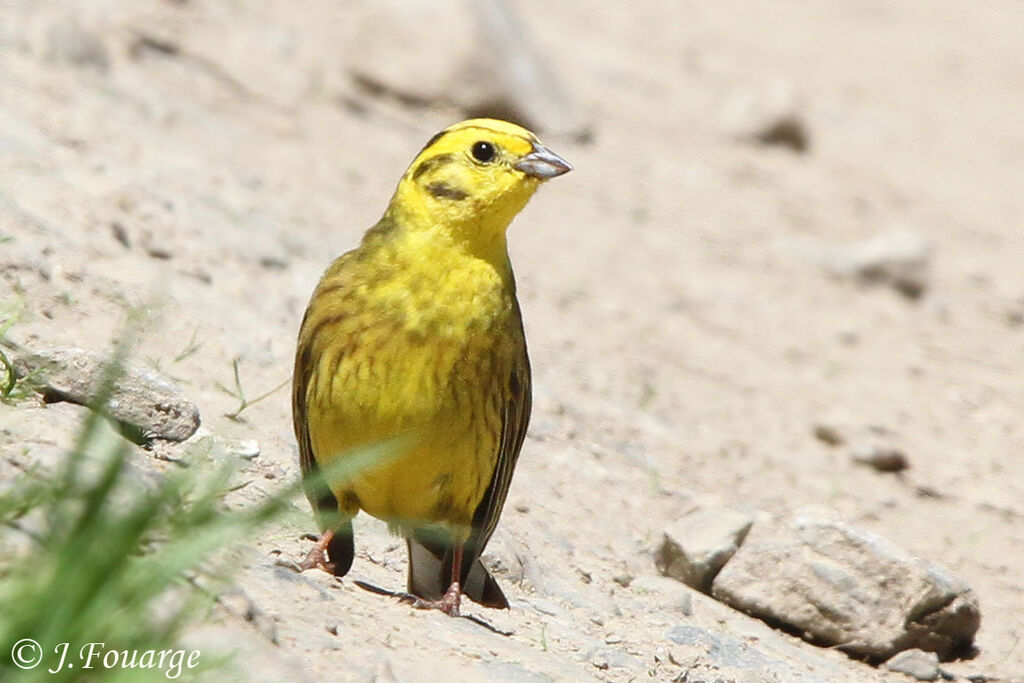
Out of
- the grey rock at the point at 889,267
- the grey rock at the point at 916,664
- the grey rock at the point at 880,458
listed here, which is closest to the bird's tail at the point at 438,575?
the grey rock at the point at 916,664

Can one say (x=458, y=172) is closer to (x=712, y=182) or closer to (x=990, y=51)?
(x=712, y=182)

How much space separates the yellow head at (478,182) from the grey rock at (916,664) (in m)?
1.90

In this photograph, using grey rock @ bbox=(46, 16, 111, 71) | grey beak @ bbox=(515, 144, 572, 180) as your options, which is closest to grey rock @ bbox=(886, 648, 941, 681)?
grey beak @ bbox=(515, 144, 572, 180)

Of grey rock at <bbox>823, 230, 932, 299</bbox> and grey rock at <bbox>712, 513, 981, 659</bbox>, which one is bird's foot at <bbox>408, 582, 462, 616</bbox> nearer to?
grey rock at <bbox>712, 513, 981, 659</bbox>

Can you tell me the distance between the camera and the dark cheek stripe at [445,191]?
4.84 meters

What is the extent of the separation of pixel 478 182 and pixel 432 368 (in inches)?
24.1

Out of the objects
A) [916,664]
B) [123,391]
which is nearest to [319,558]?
[123,391]

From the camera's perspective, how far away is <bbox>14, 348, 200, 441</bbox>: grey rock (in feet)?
15.1

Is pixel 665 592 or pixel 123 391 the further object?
pixel 665 592

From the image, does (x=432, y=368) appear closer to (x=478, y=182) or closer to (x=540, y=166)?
(x=478, y=182)

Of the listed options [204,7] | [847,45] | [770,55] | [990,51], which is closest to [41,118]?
[204,7]

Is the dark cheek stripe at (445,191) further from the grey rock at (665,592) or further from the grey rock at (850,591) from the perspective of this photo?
the grey rock at (850,591)

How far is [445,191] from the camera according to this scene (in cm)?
486

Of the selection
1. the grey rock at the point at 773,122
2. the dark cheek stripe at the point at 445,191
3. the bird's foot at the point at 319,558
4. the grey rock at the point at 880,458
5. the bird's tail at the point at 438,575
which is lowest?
the grey rock at the point at 880,458
